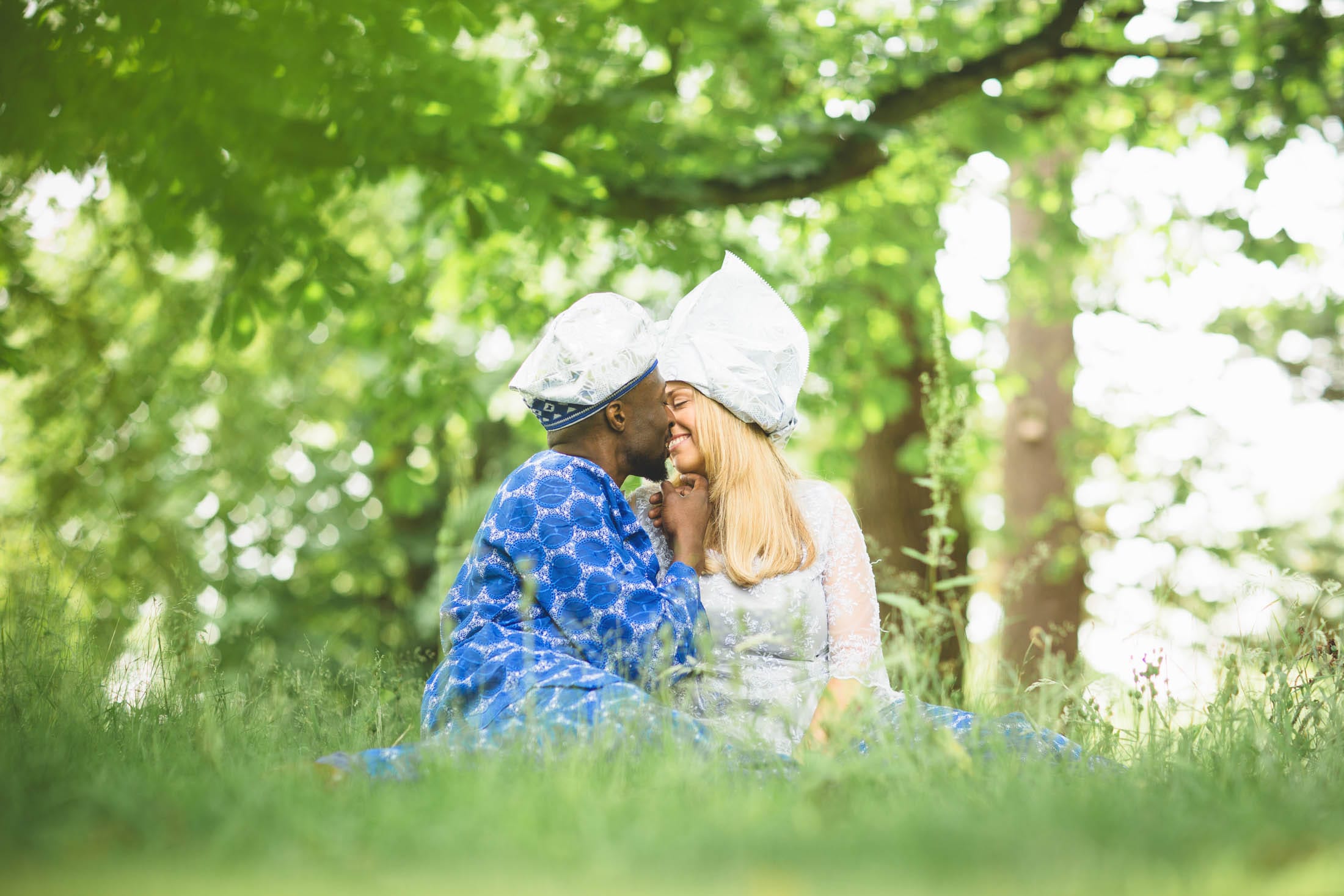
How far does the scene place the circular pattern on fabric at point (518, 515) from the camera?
10.1ft

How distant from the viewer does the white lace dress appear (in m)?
3.18

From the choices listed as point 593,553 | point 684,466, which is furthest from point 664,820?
point 684,466

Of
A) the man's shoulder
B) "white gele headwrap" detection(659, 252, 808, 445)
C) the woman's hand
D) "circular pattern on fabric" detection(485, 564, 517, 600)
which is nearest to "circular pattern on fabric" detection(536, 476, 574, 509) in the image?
the man's shoulder

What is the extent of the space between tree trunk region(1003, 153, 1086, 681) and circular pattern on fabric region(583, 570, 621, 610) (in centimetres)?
631

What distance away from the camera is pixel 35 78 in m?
4.19

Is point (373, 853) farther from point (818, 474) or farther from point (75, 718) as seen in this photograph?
point (818, 474)

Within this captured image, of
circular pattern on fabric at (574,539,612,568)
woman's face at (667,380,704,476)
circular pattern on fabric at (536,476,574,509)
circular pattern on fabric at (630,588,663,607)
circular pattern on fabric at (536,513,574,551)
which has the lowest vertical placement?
circular pattern on fabric at (630,588,663,607)

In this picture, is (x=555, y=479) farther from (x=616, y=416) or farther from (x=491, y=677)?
(x=491, y=677)

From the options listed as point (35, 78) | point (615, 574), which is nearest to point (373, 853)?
point (615, 574)

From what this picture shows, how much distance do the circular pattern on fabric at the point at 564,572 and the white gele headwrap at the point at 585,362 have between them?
526 millimetres

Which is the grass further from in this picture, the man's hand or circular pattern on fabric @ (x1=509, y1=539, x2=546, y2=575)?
the man's hand

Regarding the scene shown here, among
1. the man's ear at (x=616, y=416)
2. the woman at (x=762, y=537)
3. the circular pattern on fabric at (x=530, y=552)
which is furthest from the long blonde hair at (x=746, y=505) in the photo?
the circular pattern on fabric at (x=530, y=552)

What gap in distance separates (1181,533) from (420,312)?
9456mm

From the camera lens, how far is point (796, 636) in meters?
3.10
